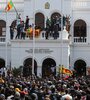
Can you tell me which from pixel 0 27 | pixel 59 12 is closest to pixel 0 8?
pixel 0 27

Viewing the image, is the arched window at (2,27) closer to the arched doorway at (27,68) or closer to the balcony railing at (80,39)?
the arched doorway at (27,68)

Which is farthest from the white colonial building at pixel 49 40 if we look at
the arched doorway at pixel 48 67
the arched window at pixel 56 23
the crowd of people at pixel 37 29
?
the arched window at pixel 56 23

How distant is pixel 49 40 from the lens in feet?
128

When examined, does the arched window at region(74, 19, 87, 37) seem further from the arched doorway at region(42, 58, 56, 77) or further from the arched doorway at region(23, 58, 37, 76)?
the arched doorway at region(23, 58, 37, 76)

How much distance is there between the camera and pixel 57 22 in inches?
1566

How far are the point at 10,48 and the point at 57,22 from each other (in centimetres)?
539

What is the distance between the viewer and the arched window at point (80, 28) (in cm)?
4293

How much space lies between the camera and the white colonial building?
3922cm

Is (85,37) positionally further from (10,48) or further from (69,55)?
(10,48)

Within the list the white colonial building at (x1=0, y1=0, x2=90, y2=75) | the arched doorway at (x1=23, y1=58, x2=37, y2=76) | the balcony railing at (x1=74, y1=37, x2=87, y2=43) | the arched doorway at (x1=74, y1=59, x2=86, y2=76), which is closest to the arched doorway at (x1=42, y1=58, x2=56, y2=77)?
the white colonial building at (x1=0, y1=0, x2=90, y2=75)

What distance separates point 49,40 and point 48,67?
284 cm

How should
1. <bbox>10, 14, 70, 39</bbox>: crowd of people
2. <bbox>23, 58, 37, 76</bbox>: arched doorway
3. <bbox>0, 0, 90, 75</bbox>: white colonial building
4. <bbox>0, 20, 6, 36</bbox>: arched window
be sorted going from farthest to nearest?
<bbox>0, 20, 6, 36</bbox>: arched window → <bbox>0, 0, 90, 75</bbox>: white colonial building → <bbox>10, 14, 70, 39</bbox>: crowd of people → <bbox>23, 58, 37, 76</bbox>: arched doorway

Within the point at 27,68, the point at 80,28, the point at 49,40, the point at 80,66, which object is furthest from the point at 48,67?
the point at 80,28

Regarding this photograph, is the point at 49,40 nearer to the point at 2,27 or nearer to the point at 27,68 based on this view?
the point at 27,68
